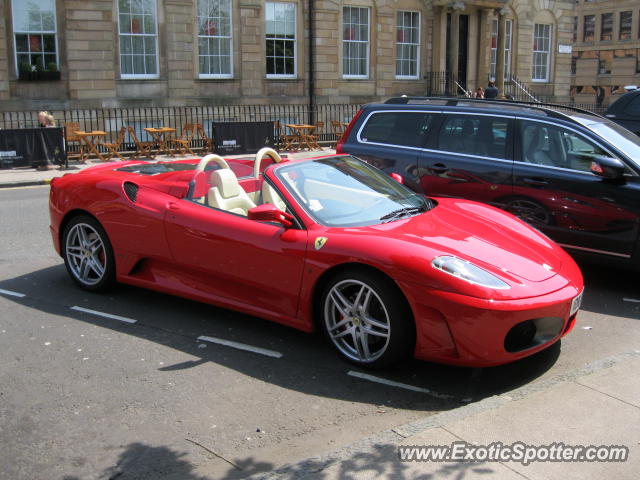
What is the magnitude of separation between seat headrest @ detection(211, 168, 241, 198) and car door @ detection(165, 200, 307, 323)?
280mm

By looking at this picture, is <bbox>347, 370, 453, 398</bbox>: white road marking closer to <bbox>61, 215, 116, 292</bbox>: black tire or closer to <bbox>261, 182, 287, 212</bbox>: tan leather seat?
A: <bbox>261, 182, 287, 212</bbox>: tan leather seat

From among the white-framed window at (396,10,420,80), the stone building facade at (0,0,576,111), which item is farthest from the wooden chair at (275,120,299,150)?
the white-framed window at (396,10,420,80)

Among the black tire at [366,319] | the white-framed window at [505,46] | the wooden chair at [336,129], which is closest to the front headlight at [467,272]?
the black tire at [366,319]

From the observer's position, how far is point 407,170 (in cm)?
788

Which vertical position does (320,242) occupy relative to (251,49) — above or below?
below

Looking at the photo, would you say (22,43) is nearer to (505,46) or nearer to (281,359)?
(281,359)

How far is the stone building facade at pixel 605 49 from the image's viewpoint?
59062 millimetres

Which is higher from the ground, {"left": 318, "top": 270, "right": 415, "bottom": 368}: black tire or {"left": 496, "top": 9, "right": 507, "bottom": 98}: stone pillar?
{"left": 496, "top": 9, "right": 507, "bottom": 98}: stone pillar

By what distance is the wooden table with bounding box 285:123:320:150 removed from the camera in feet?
75.2

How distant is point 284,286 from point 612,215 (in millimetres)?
3332

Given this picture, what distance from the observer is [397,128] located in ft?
26.6

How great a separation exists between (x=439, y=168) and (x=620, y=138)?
1822 mm

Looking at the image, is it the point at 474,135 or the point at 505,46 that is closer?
the point at 474,135

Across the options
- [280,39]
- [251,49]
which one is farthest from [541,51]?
[251,49]
